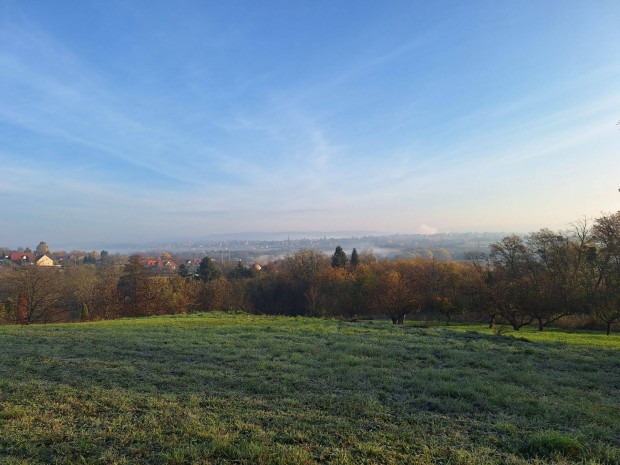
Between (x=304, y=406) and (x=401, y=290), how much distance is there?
38.4m

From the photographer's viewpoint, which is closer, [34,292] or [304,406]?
[304,406]

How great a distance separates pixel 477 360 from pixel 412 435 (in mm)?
6527

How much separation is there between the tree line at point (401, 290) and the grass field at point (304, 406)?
23.5 meters

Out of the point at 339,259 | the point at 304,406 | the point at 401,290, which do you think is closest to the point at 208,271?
the point at 339,259

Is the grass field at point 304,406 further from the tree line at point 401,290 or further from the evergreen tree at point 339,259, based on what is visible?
the evergreen tree at point 339,259

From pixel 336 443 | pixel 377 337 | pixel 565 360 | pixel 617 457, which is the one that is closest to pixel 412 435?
pixel 336 443

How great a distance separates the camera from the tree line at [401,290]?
106 feet

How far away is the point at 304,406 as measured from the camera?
6.19 m

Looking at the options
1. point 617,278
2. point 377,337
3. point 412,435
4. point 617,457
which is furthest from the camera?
point 617,278

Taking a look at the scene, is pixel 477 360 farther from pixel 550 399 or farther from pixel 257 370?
pixel 257 370

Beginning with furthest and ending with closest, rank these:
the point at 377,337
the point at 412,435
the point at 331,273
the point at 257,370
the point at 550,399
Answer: the point at 331,273 → the point at 377,337 → the point at 257,370 → the point at 550,399 → the point at 412,435

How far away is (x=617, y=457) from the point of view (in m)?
4.60

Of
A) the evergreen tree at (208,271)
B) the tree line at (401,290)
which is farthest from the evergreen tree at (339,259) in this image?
the evergreen tree at (208,271)

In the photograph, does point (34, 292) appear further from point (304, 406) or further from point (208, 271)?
point (304, 406)
